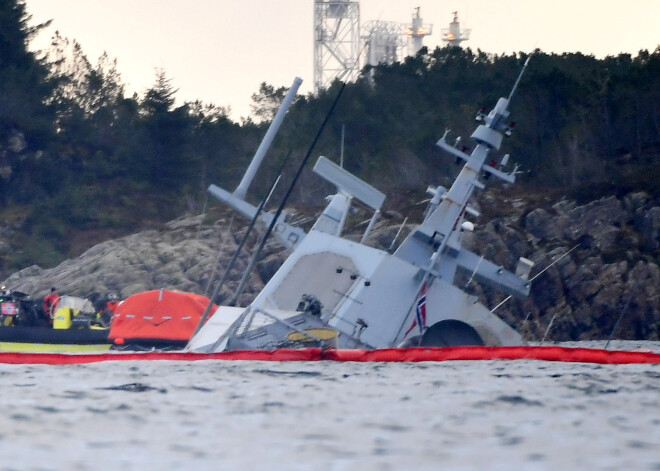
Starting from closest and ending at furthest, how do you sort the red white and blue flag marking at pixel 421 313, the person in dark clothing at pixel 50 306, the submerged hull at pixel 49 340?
the red white and blue flag marking at pixel 421 313
the submerged hull at pixel 49 340
the person in dark clothing at pixel 50 306

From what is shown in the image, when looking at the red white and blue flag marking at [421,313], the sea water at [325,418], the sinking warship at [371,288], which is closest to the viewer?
the sea water at [325,418]

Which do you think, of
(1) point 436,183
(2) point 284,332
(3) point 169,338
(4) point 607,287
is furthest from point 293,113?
(2) point 284,332

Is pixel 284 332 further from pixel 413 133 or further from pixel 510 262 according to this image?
pixel 413 133

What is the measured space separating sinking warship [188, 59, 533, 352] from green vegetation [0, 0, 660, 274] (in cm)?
1719

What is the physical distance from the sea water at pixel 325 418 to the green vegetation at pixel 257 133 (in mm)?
25969

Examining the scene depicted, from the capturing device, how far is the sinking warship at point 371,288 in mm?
17250

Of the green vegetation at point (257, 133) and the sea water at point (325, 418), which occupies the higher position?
the green vegetation at point (257, 133)

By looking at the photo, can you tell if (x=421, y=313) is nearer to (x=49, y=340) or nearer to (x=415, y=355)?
(x=415, y=355)

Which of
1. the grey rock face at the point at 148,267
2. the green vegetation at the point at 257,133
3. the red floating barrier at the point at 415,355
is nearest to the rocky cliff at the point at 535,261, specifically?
the grey rock face at the point at 148,267

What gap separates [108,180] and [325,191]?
1135 cm

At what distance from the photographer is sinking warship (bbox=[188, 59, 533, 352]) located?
17250 millimetres

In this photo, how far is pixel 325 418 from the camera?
8.84 m

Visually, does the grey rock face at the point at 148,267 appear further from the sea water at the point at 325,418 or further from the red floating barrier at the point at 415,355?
the sea water at the point at 325,418

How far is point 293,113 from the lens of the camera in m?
52.1
